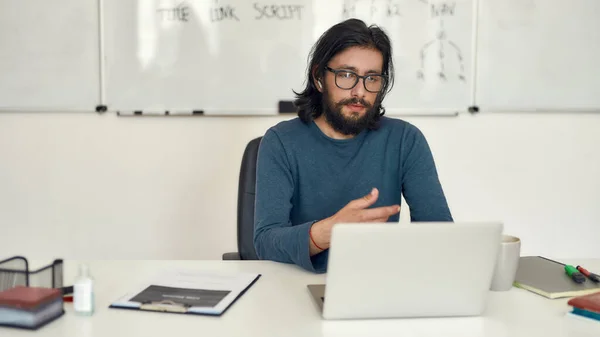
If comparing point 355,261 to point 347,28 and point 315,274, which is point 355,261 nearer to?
point 315,274

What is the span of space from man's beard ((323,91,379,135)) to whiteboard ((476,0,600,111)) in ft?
3.70

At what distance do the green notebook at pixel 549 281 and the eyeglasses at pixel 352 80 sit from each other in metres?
0.61

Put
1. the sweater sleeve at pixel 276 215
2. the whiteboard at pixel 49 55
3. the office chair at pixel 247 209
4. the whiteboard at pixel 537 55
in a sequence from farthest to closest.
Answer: the whiteboard at pixel 537 55 → the whiteboard at pixel 49 55 → the office chair at pixel 247 209 → the sweater sleeve at pixel 276 215

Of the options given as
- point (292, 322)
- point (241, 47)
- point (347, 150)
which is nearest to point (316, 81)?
point (347, 150)

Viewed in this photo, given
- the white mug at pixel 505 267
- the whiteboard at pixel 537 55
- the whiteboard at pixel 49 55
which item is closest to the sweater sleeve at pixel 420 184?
the white mug at pixel 505 267

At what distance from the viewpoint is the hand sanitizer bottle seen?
0.96 m

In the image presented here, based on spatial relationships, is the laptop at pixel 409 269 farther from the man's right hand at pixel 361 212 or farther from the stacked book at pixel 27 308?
the stacked book at pixel 27 308

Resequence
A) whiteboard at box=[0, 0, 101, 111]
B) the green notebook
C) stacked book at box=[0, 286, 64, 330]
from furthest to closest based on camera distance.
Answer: whiteboard at box=[0, 0, 101, 111]
the green notebook
stacked book at box=[0, 286, 64, 330]

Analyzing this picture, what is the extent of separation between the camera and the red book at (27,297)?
899 millimetres

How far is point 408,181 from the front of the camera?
5.36ft

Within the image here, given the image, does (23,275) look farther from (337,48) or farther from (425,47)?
(425,47)

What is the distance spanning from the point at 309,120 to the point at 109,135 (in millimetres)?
1178

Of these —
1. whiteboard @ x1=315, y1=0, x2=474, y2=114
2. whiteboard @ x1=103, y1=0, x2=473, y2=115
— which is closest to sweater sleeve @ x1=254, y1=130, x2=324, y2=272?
whiteboard @ x1=103, y1=0, x2=473, y2=115

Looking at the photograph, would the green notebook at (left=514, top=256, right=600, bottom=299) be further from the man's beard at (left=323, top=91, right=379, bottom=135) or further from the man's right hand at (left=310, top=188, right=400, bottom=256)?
the man's beard at (left=323, top=91, right=379, bottom=135)
